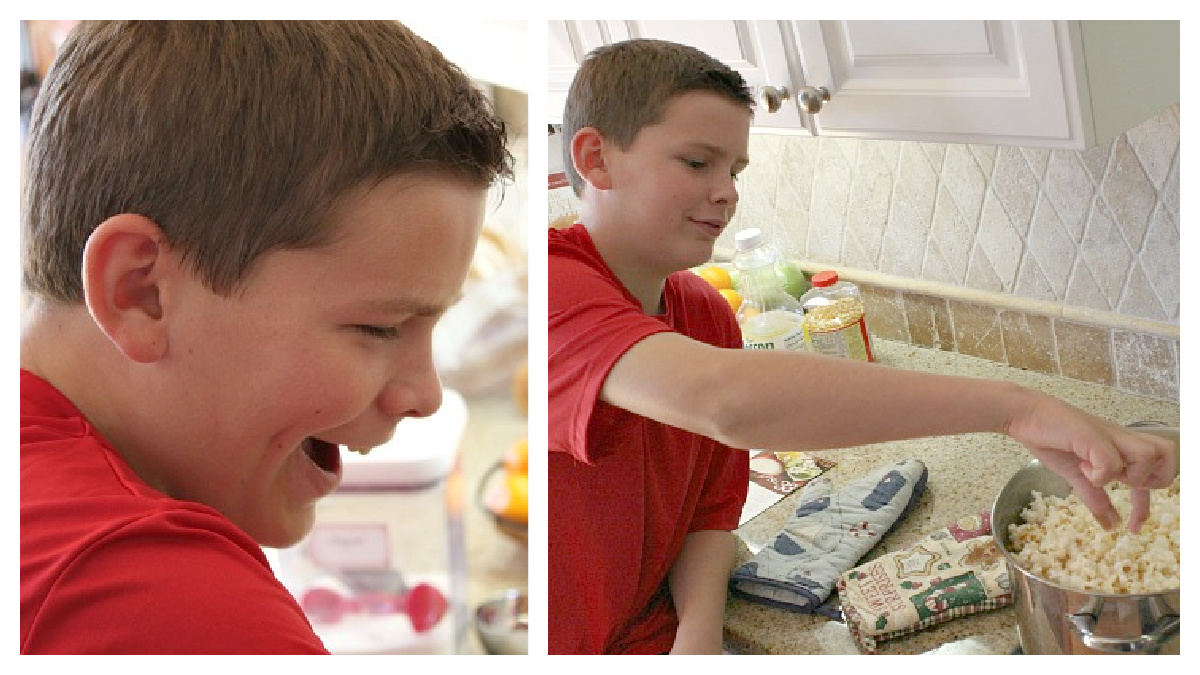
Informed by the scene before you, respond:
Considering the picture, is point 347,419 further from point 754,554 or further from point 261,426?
point 754,554

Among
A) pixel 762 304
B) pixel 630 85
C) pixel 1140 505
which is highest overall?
pixel 630 85

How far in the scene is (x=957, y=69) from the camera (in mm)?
852

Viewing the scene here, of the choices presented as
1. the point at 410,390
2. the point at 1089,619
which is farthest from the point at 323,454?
the point at 1089,619

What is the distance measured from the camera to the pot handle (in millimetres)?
691

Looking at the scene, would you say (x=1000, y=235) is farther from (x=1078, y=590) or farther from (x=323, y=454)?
(x=323, y=454)

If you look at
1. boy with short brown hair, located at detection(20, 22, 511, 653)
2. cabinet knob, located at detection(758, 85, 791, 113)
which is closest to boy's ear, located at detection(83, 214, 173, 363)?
boy with short brown hair, located at detection(20, 22, 511, 653)

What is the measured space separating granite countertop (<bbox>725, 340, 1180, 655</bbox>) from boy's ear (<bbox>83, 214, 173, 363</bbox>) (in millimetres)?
496

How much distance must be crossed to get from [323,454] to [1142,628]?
0.57 meters

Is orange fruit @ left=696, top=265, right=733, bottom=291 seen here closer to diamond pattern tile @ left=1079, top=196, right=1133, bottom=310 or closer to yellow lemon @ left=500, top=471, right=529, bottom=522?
yellow lemon @ left=500, top=471, right=529, bottom=522

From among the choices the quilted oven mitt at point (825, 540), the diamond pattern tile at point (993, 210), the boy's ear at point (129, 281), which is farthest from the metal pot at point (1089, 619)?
the boy's ear at point (129, 281)

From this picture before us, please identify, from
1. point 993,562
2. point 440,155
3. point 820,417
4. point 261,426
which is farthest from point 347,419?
point 993,562

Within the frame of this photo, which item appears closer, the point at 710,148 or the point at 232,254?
the point at 232,254

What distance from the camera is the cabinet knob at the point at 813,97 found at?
0.93 m

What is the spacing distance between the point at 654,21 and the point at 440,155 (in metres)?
0.24
